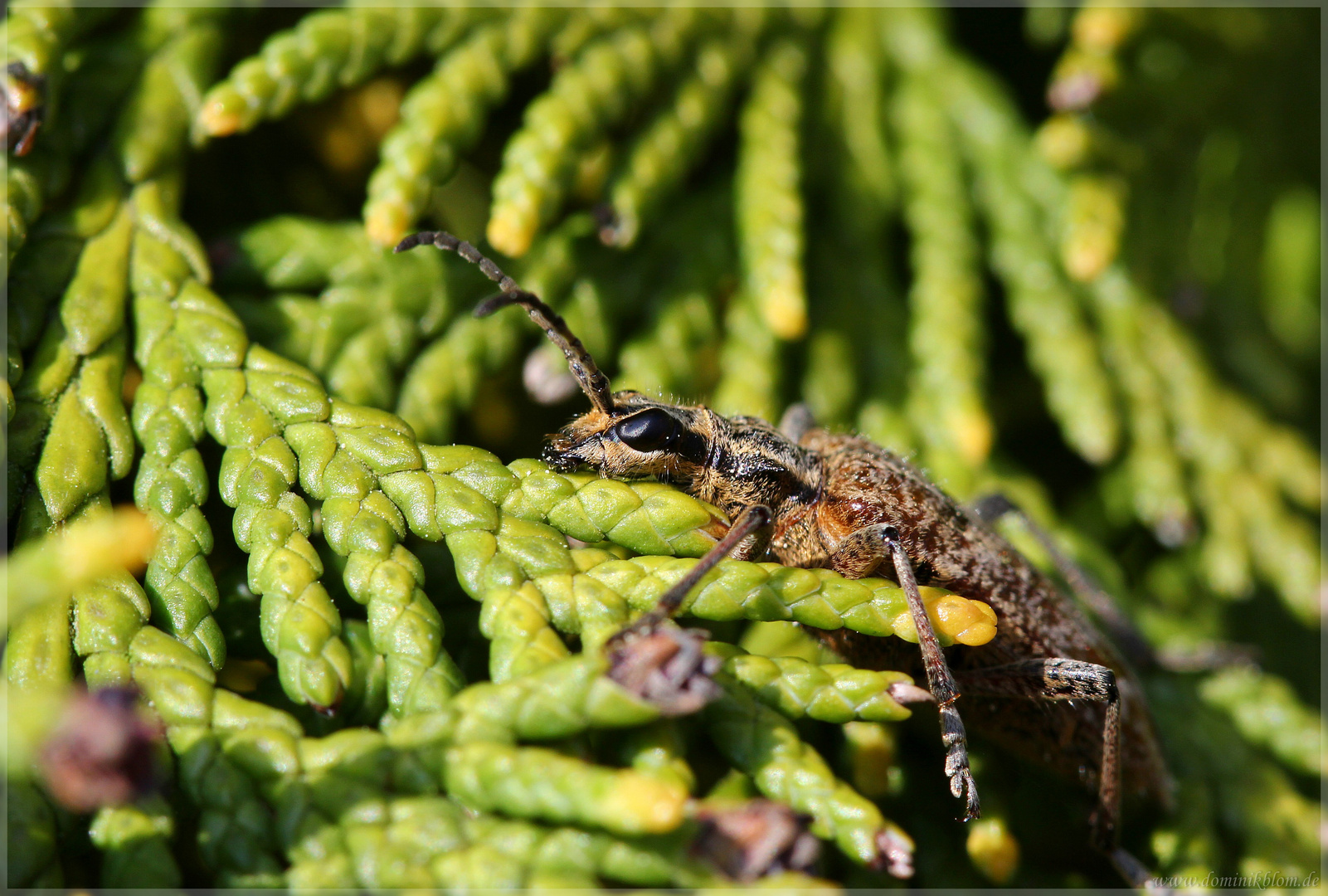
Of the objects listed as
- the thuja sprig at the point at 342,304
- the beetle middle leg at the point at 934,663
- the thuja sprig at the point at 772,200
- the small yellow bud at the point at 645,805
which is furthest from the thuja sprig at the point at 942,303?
the small yellow bud at the point at 645,805

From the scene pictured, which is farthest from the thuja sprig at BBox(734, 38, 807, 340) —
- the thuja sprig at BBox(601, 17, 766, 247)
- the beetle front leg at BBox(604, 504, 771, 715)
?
the beetle front leg at BBox(604, 504, 771, 715)

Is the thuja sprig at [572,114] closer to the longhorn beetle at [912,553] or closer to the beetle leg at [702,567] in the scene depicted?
the longhorn beetle at [912,553]

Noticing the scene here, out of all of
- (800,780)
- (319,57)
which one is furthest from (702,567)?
(319,57)

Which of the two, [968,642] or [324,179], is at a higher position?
[324,179]

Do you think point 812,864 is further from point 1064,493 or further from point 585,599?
point 1064,493

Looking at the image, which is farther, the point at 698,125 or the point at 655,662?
the point at 698,125

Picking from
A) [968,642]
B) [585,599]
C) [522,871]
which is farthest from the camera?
[968,642]

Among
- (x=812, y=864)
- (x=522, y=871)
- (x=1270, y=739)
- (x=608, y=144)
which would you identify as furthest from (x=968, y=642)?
(x=608, y=144)
